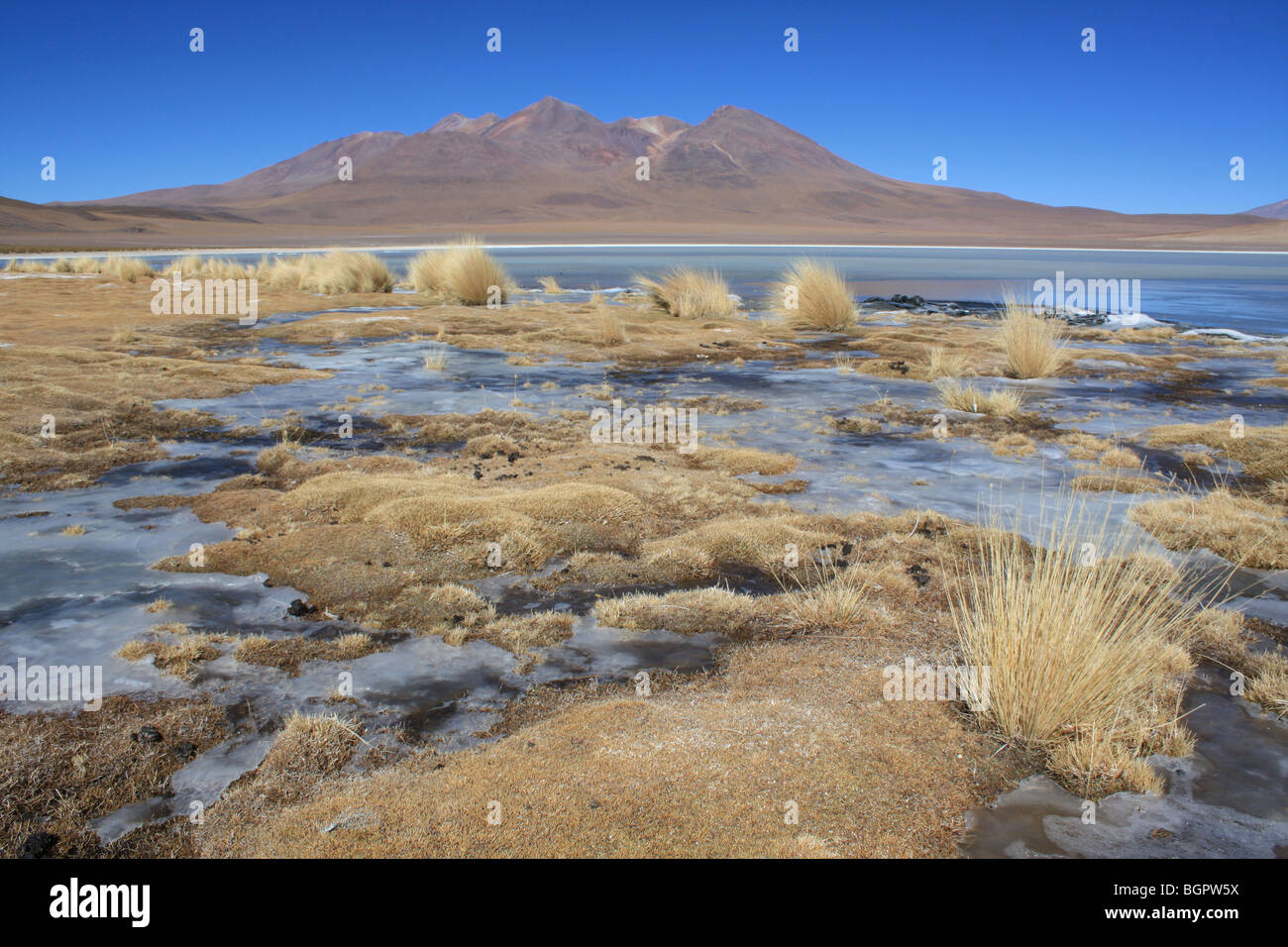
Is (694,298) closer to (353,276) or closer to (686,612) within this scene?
(353,276)

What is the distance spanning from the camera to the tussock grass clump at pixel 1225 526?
17.8ft

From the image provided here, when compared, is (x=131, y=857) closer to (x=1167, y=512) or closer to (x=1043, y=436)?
(x=1167, y=512)

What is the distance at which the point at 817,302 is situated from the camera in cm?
1734

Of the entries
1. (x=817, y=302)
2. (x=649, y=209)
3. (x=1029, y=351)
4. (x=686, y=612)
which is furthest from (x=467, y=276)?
(x=649, y=209)

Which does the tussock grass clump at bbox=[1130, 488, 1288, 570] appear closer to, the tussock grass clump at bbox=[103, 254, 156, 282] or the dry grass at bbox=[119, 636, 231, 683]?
the dry grass at bbox=[119, 636, 231, 683]

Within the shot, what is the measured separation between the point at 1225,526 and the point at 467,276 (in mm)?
17648

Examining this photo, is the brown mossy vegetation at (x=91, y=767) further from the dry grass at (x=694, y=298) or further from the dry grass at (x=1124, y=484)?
the dry grass at (x=694, y=298)

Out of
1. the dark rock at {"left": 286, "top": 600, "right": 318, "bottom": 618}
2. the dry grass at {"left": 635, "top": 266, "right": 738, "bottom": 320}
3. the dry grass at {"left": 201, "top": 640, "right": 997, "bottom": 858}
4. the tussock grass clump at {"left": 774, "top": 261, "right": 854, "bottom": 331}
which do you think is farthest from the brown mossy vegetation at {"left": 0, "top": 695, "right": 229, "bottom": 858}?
the dry grass at {"left": 635, "top": 266, "right": 738, "bottom": 320}

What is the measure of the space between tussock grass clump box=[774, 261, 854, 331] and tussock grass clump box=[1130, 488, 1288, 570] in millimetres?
11298

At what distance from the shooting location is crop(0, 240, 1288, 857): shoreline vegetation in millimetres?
2893

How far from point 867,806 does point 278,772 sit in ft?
7.07

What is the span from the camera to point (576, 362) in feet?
44.4

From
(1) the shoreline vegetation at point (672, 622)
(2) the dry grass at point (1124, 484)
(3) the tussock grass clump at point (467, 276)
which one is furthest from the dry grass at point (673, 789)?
(3) the tussock grass clump at point (467, 276)

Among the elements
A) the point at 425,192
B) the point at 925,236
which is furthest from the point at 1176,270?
the point at 425,192
